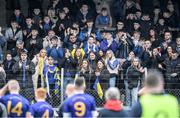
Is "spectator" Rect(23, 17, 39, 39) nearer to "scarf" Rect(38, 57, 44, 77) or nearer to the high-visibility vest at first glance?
"scarf" Rect(38, 57, 44, 77)

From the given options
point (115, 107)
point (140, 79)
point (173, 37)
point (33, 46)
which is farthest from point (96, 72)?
point (115, 107)

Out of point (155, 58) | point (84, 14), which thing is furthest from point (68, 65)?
point (84, 14)

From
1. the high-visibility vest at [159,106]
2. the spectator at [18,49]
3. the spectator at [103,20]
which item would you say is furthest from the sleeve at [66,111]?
the spectator at [103,20]

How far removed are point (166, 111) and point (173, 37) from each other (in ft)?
45.6

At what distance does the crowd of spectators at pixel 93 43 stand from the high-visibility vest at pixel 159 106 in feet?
30.0

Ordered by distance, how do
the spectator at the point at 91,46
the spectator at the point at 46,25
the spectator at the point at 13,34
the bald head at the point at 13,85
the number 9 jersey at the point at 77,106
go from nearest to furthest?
the number 9 jersey at the point at 77,106 → the bald head at the point at 13,85 → the spectator at the point at 91,46 → the spectator at the point at 13,34 → the spectator at the point at 46,25

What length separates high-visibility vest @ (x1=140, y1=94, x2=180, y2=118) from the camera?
10844 mm

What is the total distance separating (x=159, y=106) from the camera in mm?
10852

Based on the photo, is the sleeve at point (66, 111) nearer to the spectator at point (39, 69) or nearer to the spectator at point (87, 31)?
the spectator at point (39, 69)

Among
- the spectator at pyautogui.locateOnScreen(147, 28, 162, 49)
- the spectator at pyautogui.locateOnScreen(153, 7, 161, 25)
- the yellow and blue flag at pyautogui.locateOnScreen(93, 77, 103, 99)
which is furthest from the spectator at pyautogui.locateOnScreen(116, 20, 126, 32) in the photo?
the yellow and blue flag at pyautogui.locateOnScreen(93, 77, 103, 99)

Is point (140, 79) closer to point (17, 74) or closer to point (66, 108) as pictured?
point (17, 74)

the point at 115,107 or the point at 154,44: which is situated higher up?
the point at 154,44

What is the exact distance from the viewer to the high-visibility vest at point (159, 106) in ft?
35.6

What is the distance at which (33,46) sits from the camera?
73.2 feet
